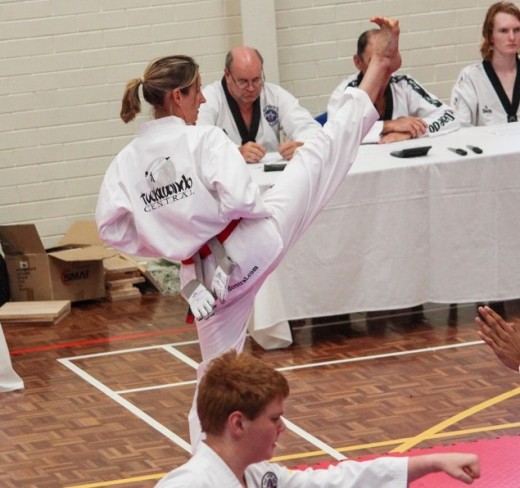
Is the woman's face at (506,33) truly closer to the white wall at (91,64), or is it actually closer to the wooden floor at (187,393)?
the white wall at (91,64)

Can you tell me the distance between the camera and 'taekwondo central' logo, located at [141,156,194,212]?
451 cm

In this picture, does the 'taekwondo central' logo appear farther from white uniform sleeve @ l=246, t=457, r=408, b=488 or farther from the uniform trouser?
white uniform sleeve @ l=246, t=457, r=408, b=488

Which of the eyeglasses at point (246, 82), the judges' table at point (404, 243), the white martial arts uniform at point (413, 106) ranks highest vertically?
the eyeglasses at point (246, 82)

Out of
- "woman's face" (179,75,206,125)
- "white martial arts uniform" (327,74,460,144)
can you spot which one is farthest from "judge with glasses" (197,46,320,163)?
"woman's face" (179,75,206,125)

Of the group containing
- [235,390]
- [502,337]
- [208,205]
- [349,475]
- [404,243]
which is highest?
[208,205]

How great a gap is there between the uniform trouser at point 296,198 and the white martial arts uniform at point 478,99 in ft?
11.2

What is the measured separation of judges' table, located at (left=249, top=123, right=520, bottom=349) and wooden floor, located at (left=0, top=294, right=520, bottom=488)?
231 mm

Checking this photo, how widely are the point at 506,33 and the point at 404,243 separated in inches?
77.0

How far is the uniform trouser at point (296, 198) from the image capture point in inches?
185

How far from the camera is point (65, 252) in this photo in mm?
8398

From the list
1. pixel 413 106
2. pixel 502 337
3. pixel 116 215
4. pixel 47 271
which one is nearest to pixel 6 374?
pixel 47 271

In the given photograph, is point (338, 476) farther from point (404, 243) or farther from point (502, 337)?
point (404, 243)

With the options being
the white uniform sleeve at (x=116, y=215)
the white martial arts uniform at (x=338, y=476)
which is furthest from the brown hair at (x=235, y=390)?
the white uniform sleeve at (x=116, y=215)

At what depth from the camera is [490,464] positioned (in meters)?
4.96
